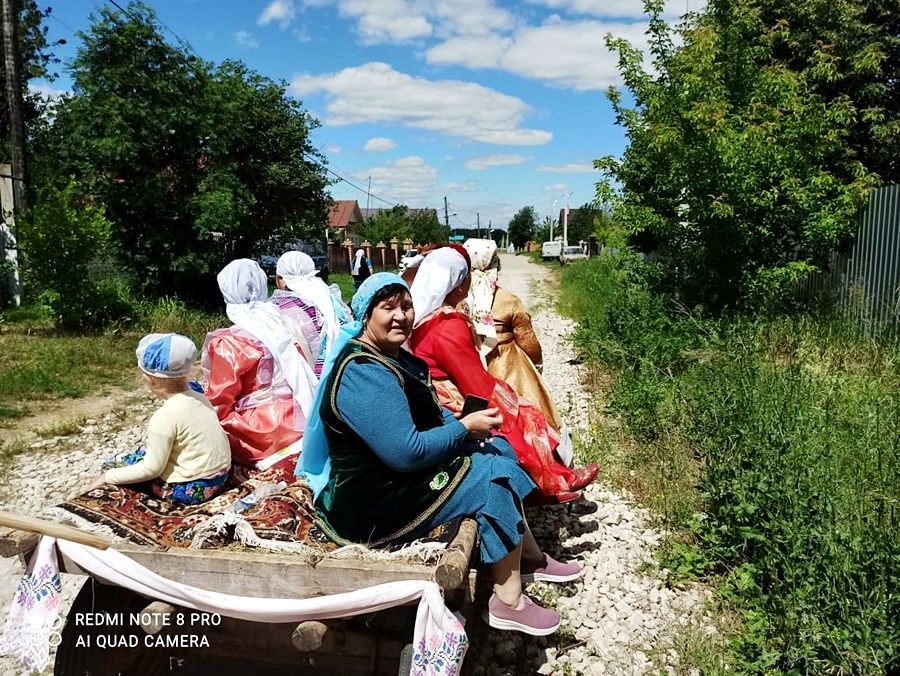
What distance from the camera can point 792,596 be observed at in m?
3.07

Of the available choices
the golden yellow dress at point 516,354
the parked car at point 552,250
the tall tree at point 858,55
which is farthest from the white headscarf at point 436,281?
the parked car at point 552,250

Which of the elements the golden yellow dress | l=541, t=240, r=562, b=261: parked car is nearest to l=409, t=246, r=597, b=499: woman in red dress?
the golden yellow dress

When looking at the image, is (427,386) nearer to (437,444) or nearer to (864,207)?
(437,444)

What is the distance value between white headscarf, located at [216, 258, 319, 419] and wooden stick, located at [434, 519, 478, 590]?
2.11 m

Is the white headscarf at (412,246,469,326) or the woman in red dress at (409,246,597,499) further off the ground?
the white headscarf at (412,246,469,326)

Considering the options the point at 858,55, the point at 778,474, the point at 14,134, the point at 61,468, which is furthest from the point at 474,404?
the point at 14,134

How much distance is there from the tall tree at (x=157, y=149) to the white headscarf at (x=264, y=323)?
8117 mm

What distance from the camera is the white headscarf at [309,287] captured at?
5.61 metres

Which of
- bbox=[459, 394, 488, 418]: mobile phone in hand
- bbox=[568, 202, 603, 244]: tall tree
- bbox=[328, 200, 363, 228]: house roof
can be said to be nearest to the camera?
bbox=[459, 394, 488, 418]: mobile phone in hand

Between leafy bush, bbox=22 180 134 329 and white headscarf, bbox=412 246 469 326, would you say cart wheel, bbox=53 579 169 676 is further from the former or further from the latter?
leafy bush, bbox=22 180 134 329

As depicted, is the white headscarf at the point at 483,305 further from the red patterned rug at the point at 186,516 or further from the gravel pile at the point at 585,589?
the red patterned rug at the point at 186,516

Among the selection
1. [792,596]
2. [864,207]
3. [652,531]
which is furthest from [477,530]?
[864,207]

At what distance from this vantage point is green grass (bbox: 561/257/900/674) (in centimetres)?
291

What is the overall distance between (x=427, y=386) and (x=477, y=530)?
0.64 m
